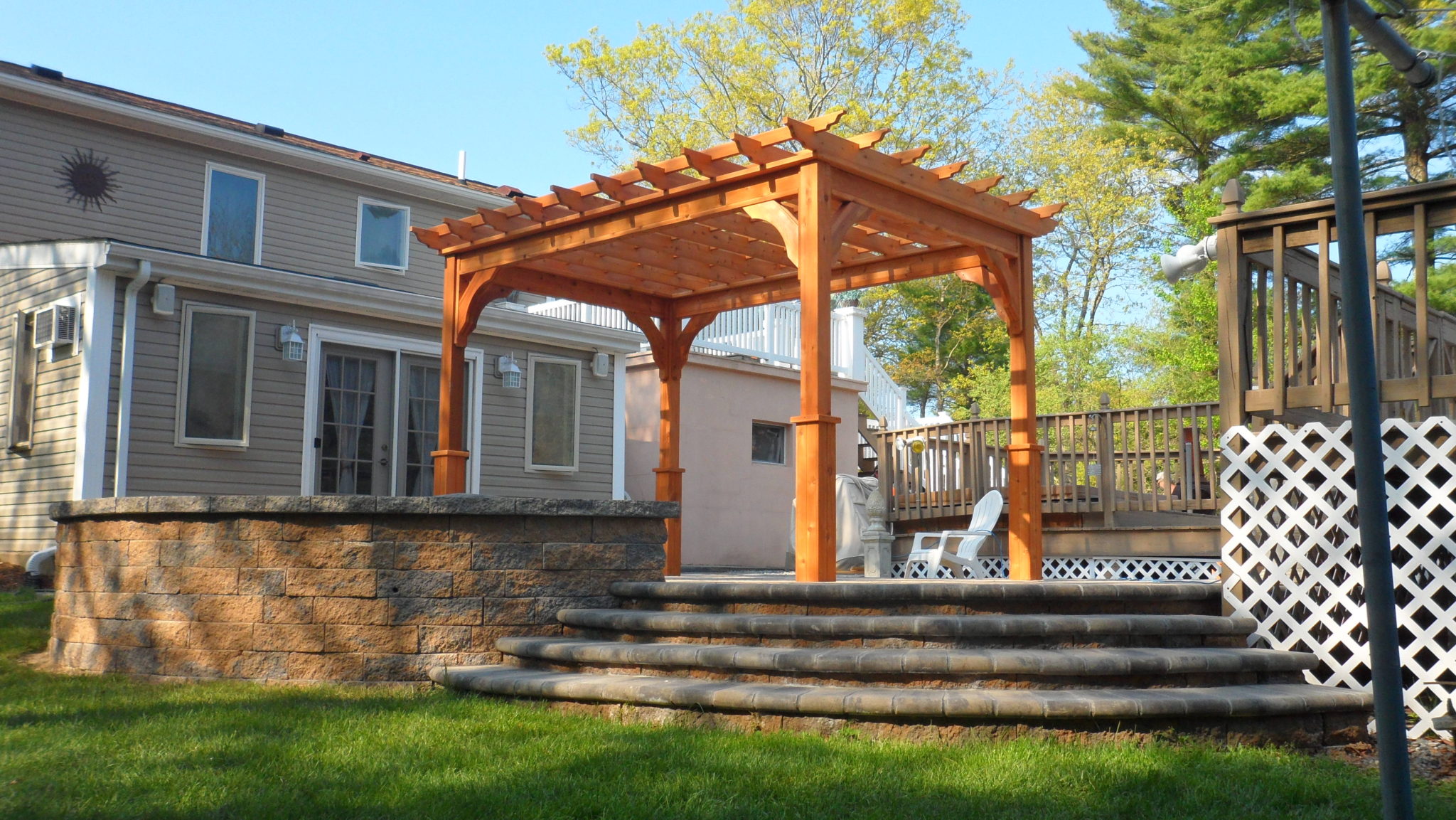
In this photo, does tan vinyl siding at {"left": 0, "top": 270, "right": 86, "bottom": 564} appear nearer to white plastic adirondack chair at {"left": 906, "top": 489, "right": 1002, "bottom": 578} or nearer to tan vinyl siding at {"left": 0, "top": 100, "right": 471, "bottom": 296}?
tan vinyl siding at {"left": 0, "top": 100, "right": 471, "bottom": 296}

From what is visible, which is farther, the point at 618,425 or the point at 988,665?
the point at 618,425

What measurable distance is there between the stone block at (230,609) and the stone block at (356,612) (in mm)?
344

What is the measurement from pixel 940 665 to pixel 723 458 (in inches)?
406

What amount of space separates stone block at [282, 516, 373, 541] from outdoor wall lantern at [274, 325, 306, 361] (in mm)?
5825

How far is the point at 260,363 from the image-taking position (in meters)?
11.3

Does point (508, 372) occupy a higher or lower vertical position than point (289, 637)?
higher

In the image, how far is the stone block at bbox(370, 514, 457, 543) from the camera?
6020 millimetres

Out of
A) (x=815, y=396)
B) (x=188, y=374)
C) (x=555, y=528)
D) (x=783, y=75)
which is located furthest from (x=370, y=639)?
(x=783, y=75)

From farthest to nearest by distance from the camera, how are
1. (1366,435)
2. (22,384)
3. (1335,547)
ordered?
Answer: (22,384)
(1335,547)
(1366,435)

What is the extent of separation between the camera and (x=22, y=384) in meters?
11.5

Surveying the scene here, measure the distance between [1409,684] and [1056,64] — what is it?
960 inches

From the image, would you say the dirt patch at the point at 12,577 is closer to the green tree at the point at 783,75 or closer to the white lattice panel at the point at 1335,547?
the white lattice panel at the point at 1335,547

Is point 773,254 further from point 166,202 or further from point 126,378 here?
point 166,202

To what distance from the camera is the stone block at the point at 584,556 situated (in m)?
6.25
